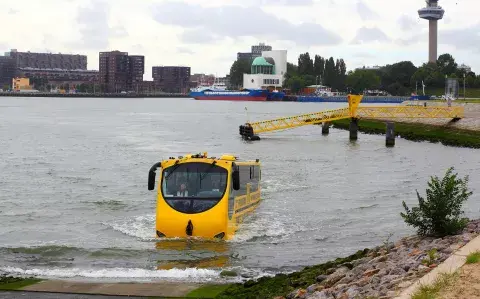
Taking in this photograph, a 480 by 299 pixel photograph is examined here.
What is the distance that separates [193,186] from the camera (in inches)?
936

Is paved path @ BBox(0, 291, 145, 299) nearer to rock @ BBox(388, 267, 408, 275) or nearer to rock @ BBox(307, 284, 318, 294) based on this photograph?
rock @ BBox(307, 284, 318, 294)

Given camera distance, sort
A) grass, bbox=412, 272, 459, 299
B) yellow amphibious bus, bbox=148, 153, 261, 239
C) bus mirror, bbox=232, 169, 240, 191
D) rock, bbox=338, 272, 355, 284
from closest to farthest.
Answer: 1. grass, bbox=412, 272, 459, 299
2. rock, bbox=338, 272, 355, 284
3. yellow amphibious bus, bbox=148, 153, 261, 239
4. bus mirror, bbox=232, 169, 240, 191

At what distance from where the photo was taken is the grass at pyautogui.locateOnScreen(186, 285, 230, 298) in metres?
17.6

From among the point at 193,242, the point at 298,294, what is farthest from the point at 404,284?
the point at 193,242

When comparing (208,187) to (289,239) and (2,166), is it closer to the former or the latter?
(289,239)

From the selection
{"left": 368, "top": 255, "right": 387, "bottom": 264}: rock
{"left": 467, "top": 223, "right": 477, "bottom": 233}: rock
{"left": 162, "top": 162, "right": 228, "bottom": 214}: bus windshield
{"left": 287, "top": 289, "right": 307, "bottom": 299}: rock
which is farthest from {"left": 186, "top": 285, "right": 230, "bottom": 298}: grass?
{"left": 467, "top": 223, "right": 477, "bottom": 233}: rock

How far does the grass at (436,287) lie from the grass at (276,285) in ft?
11.5

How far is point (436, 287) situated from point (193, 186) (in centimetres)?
1130

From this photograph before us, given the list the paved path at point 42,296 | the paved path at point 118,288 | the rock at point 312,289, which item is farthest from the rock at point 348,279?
the paved path at point 42,296

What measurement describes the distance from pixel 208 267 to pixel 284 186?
19.3 metres

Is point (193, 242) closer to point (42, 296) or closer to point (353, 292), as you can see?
point (42, 296)

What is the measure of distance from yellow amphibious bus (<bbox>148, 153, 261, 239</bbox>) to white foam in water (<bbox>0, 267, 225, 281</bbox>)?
265 centimetres

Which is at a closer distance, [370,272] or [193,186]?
[370,272]

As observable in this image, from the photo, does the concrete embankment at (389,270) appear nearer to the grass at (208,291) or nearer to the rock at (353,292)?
the rock at (353,292)
